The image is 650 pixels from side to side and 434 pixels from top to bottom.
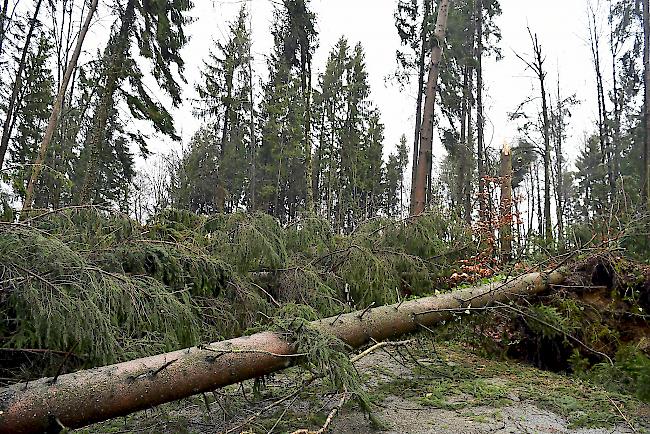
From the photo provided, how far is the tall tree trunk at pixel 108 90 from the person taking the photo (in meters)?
8.95

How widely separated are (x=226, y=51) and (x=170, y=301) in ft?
54.9

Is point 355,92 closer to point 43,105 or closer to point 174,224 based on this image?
point 43,105

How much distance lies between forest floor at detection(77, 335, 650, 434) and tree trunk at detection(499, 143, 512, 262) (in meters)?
3.15

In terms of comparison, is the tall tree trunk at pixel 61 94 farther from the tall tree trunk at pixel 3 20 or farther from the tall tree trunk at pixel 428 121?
the tall tree trunk at pixel 428 121

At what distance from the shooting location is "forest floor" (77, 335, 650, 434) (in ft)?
8.70

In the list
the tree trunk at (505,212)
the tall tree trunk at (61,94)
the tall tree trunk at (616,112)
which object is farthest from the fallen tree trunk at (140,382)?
the tall tree trunk at (616,112)

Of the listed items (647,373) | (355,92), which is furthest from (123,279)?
(355,92)

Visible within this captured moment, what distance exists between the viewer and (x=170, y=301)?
2.98m

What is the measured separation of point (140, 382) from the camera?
7.00 feet

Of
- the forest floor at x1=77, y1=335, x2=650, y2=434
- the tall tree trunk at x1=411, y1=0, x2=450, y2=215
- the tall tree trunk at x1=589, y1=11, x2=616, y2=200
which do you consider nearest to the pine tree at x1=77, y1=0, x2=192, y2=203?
the tall tree trunk at x1=411, y1=0, x2=450, y2=215

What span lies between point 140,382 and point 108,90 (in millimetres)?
8510

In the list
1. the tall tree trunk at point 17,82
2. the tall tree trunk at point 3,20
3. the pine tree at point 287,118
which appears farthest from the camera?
the pine tree at point 287,118

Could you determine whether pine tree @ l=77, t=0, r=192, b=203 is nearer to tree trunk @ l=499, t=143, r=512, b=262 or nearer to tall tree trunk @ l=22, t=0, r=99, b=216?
tall tree trunk @ l=22, t=0, r=99, b=216

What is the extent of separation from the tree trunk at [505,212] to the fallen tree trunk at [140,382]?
447cm
